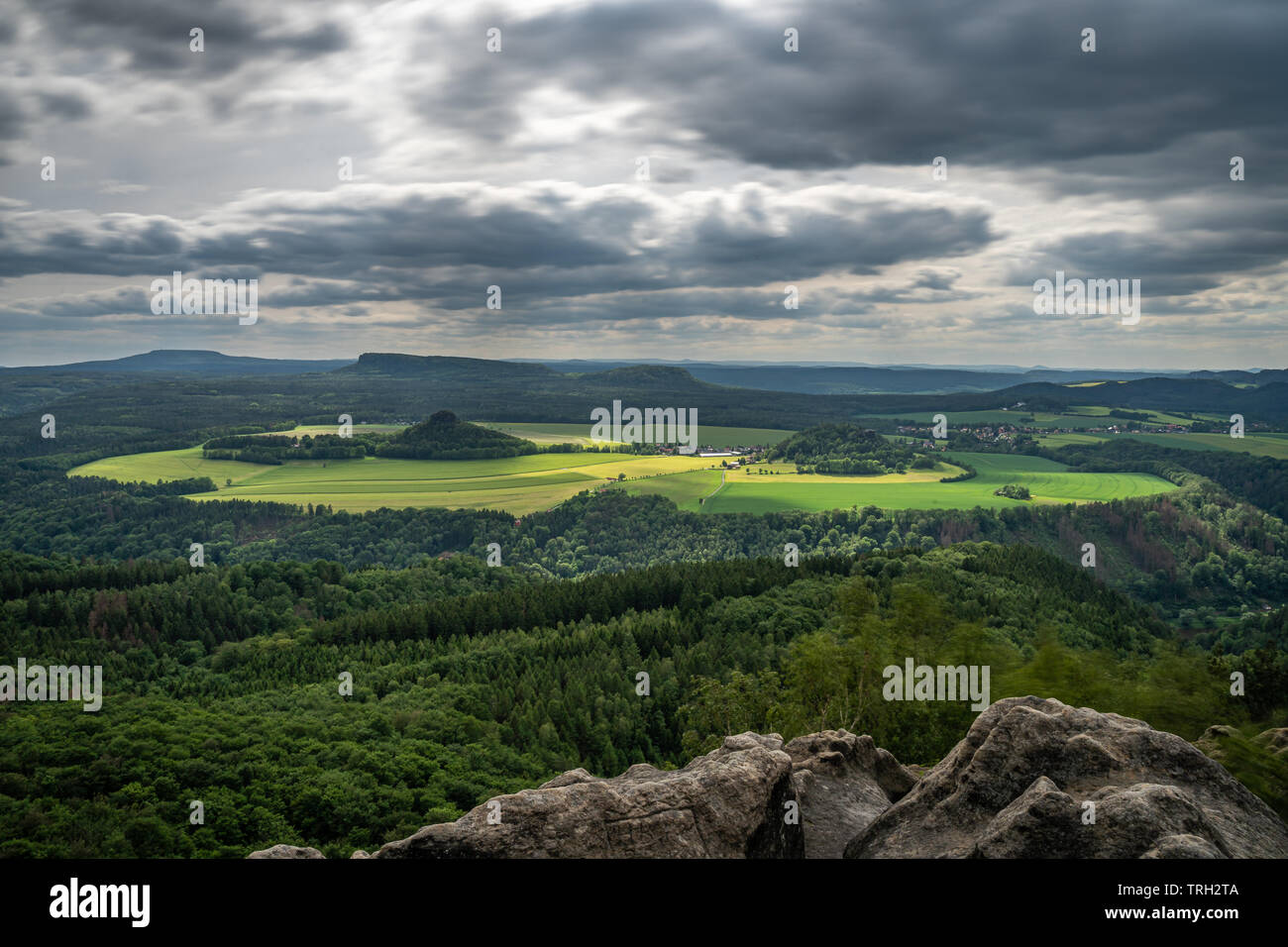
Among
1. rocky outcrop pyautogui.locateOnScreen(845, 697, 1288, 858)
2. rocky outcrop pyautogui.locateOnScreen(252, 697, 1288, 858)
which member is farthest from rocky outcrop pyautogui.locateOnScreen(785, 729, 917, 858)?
rocky outcrop pyautogui.locateOnScreen(845, 697, 1288, 858)

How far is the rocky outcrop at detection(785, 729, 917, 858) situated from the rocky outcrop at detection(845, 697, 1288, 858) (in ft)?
3.68

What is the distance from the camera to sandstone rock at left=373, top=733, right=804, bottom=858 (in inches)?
597

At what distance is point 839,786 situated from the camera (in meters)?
21.5

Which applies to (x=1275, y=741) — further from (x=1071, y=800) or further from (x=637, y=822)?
(x=637, y=822)

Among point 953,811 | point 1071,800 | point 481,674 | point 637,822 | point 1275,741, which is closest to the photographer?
point 1071,800

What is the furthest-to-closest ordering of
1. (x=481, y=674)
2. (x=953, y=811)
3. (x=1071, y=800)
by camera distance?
1. (x=481, y=674)
2. (x=953, y=811)
3. (x=1071, y=800)

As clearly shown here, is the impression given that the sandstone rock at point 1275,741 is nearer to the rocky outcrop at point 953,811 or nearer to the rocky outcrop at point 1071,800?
the rocky outcrop at point 1071,800

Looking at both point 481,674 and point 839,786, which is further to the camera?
point 481,674

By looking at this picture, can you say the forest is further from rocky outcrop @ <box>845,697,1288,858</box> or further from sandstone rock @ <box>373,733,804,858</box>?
sandstone rock @ <box>373,733,804,858</box>

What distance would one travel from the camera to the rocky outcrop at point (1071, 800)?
44.8ft

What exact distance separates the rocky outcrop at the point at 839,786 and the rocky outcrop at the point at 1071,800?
1122mm

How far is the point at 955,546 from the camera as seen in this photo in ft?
521

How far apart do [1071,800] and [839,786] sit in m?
7.92

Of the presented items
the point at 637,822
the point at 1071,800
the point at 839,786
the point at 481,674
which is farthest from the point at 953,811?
the point at 481,674
